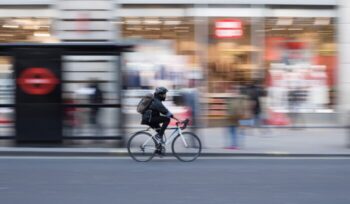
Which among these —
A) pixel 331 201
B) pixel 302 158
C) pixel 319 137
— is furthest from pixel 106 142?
pixel 331 201

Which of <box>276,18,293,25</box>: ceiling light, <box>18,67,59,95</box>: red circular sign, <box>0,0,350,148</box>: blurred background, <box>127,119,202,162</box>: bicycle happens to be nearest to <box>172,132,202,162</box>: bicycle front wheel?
<box>127,119,202,162</box>: bicycle

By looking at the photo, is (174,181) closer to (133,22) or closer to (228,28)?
(133,22)

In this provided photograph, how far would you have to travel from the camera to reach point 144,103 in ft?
40.3

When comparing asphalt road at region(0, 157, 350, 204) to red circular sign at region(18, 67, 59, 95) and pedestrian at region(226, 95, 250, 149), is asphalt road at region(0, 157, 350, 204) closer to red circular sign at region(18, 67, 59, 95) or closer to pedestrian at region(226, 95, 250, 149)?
pedestrian at region(226, 95, 250, 149)

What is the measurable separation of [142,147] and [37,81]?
330 cm

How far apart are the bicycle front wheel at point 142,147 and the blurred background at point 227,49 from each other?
6.37 metres

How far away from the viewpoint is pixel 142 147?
12.3 m

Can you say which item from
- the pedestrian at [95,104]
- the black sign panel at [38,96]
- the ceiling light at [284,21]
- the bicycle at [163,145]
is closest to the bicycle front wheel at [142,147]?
the bicycle at [163,145]

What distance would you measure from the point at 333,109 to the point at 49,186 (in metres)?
12.3

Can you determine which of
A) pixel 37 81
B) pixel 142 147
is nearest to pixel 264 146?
pixel 142 147

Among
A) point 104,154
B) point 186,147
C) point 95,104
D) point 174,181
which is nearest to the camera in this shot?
point 174,181

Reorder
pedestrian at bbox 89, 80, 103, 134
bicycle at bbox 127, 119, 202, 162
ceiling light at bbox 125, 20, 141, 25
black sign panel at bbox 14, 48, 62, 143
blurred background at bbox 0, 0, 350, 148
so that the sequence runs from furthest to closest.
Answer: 1. ceiling light at bbox 125, 20, 141, 25
2. blurred background at bbox 0, 0, 350, 148
3. pedestrian at bbox 89, 80, 103, 134
4. black sign panel at bbox 14, 48, 62, 143
5. bicycle at bbox 127, 119, 202, 162

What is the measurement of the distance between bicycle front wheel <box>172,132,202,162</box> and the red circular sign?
3.45 m

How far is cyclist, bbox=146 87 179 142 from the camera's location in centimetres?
1215
